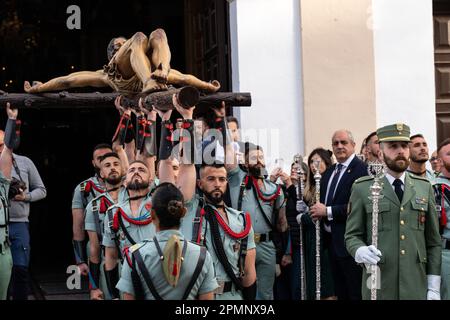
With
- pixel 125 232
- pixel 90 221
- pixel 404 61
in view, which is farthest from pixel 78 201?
pixel 404 61

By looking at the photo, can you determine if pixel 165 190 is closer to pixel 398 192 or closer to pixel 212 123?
pixel 398 192

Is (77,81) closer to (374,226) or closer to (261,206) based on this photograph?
(261,206)

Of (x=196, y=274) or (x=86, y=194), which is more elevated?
(x=86, y=194)

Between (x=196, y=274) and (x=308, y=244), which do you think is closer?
(x=196, y=274)

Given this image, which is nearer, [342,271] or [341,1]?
[342,271]

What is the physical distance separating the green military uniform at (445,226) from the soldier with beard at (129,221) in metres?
2.08

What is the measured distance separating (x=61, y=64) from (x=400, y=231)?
12101 mm

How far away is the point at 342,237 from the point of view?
8664 mm

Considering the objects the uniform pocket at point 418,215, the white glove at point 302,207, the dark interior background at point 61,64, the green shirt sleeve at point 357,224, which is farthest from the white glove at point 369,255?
the dark interior background at point 61,64

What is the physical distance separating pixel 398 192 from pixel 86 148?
11.5 meters

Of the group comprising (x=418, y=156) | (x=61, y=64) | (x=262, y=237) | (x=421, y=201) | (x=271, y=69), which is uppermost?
(x=61, y=64)
